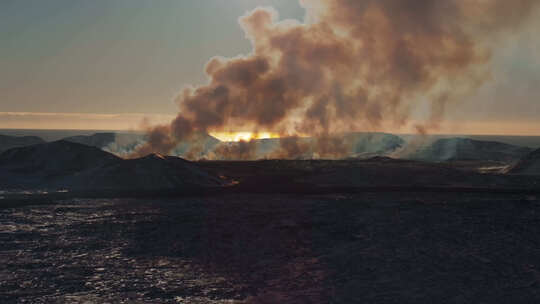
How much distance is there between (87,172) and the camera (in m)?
49.5

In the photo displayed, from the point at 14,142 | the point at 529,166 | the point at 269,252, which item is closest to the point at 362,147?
the point at 529,166

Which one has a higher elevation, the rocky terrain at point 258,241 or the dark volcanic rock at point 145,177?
the dark volcanic rock at point 145,177

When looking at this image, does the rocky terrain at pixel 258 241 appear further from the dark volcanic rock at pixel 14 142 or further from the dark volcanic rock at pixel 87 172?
the dark volcanic rock at pixel 14 142

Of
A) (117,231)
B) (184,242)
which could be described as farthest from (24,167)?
(184,242)

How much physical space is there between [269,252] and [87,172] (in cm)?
3172

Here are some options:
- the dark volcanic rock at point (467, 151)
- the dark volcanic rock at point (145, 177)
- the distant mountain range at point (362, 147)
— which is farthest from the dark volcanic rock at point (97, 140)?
the dark volcanic rock at point (145, 177)

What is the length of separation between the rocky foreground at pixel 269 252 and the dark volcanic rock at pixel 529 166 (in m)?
29.6

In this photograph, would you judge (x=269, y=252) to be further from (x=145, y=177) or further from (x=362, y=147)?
(x=362, y=147)

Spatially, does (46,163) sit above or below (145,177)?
above

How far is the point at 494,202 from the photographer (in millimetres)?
37875

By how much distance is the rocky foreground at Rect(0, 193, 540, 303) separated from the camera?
1744 centimetres

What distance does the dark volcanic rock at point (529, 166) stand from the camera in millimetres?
62756

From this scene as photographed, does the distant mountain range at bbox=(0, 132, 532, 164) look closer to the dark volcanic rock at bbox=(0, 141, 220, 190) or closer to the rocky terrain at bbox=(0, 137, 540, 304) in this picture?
the dark volcanic rock at bbox=(0, 141, 220, 190)

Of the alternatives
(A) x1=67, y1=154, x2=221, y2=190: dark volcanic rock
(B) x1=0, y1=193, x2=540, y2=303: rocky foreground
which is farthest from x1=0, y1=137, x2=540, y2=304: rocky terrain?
(A) x1=67, y1=154, x2=221, y2=190: dark volcanic rock
